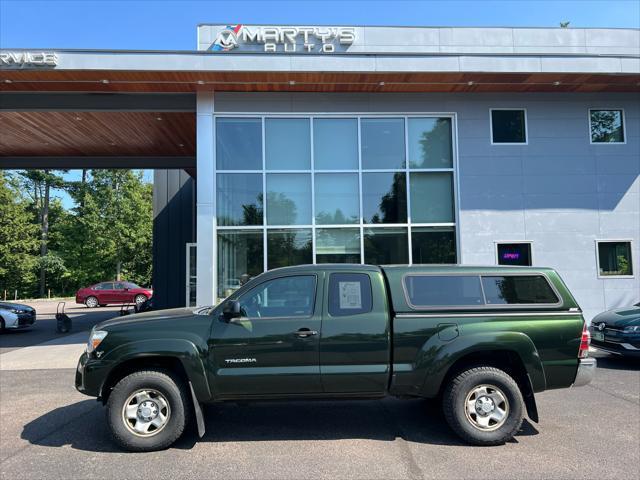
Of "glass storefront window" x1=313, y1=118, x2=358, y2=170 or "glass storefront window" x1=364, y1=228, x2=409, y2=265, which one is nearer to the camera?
"glass storefront window" x1=364, y1=228, x2=409, y2=265

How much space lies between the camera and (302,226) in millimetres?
11336

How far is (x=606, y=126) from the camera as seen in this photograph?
11984 millimetres

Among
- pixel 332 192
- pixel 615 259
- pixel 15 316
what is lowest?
pixel 15 316

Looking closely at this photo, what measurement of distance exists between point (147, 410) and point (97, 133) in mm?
12272

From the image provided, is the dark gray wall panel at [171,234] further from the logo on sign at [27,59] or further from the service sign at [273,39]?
the logo on sign at [27,59]

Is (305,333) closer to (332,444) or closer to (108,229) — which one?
(332,444)

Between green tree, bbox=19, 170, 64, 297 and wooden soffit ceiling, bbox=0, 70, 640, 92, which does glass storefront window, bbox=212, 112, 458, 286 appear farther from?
green tree, bbox=19, 170, 64, 297

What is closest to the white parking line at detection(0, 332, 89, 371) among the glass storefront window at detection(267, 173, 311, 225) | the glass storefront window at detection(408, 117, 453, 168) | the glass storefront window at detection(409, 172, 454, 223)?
the glass storefront window at detection(267, 173, 311, 225)

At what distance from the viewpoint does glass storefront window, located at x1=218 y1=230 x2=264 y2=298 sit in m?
11.2

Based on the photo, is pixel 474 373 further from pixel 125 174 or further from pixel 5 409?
pixel 125 174

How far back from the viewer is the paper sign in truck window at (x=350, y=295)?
482 cm

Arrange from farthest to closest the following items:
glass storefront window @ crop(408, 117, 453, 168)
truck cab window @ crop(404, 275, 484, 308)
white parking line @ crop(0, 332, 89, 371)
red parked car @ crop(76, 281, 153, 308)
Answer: red parked car @ crop(76, 281, 153, 308) < glass storefront window @ crop(408, 117, 453, 168) < white parking line @ crop(0, 332, 89, 371) < truck cab window @ crop(404, 275, 484, 308)

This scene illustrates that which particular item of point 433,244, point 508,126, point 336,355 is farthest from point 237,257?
point 508,126

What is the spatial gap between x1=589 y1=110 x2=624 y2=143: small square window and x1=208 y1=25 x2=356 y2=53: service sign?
7265 mm
